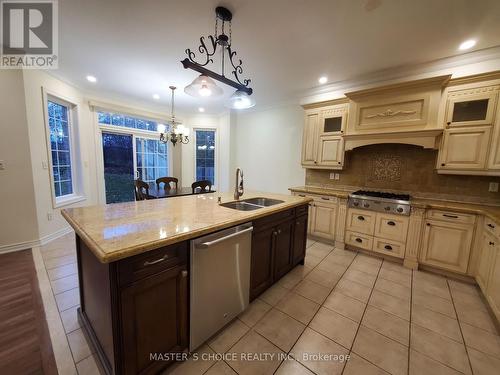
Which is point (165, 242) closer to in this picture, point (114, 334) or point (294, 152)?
point (114, 334)

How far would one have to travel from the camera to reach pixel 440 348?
1.50 m

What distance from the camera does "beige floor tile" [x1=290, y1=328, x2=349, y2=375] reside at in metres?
1.35

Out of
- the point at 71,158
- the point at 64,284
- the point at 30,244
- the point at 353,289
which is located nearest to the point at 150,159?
the point at 71,158

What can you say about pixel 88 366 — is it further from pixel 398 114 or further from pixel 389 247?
pixel 398 114

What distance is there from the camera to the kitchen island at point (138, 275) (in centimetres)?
100

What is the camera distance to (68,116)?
12.1 feet

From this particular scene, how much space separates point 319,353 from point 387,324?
2.38 ft

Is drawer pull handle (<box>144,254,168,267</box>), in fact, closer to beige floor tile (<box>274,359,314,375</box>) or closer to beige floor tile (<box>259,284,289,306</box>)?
beige floor tile (<box>274,359,314,375</box>)

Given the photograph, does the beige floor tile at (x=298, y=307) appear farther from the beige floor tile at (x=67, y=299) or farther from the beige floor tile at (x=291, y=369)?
Answer: the beige floor tile at (x=67, y=299)

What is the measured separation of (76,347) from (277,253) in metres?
1.72

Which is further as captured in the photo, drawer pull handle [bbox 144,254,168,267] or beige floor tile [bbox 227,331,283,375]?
beige floor tile [bbox 227,331,283,375]

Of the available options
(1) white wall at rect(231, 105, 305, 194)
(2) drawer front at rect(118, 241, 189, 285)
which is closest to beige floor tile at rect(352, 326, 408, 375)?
(2) drawer front at rect(118, 241, 189, 285)

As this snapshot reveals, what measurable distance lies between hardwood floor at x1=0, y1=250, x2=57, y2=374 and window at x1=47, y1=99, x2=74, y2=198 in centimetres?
164

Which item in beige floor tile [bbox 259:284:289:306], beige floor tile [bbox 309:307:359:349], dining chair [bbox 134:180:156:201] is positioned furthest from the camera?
dining chair [bbox 134:180:156:201]
